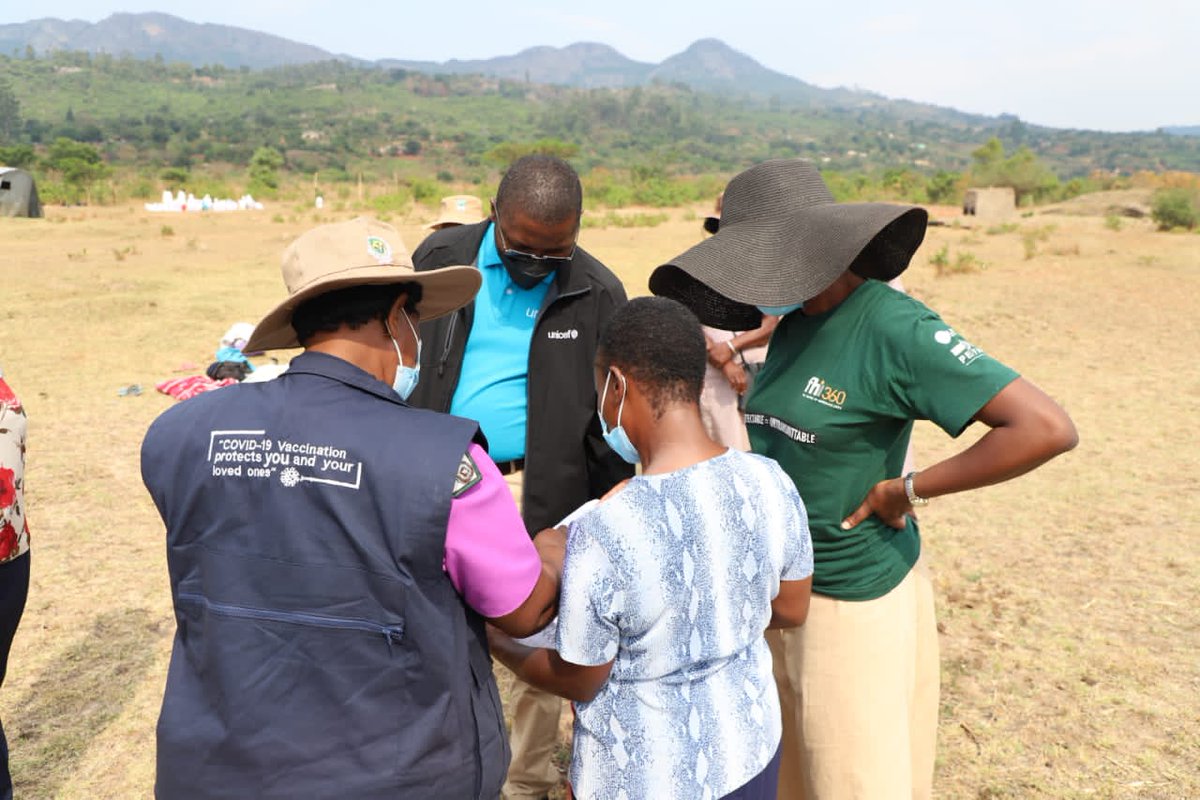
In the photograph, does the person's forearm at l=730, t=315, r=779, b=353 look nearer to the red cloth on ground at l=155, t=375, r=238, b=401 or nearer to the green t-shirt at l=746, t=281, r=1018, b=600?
the green t-shirt at l=746, t=281, r=1018, b=600

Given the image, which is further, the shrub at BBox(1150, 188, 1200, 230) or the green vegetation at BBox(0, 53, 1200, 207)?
the green vegetation at BBox(0, 53, 1200, 207)

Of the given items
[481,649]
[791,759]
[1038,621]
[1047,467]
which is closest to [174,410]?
[481,649]

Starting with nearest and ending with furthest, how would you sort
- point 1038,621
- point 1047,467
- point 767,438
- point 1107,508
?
point 767,438
point 1038,621
point 1107,508
point 1047,467

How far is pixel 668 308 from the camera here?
1.65 metres

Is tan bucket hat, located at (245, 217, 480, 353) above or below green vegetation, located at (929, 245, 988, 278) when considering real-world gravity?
above

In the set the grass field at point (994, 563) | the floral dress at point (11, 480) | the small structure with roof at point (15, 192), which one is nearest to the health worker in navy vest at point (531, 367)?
the floral dress at point (11, 480)

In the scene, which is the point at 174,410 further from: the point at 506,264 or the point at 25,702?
the point at 25,702

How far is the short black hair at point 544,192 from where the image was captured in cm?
272

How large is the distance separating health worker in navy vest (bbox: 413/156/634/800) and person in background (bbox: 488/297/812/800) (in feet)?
3.92

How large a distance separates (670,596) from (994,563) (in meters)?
4.00

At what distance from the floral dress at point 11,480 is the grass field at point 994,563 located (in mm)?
1236

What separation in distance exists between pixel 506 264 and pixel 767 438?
118 cm

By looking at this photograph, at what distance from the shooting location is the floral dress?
2.29 m

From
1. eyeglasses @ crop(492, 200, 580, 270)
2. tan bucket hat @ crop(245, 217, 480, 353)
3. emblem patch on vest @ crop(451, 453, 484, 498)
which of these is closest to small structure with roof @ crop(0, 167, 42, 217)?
eyeglasses @ crop(492, 200, 580, 270)
